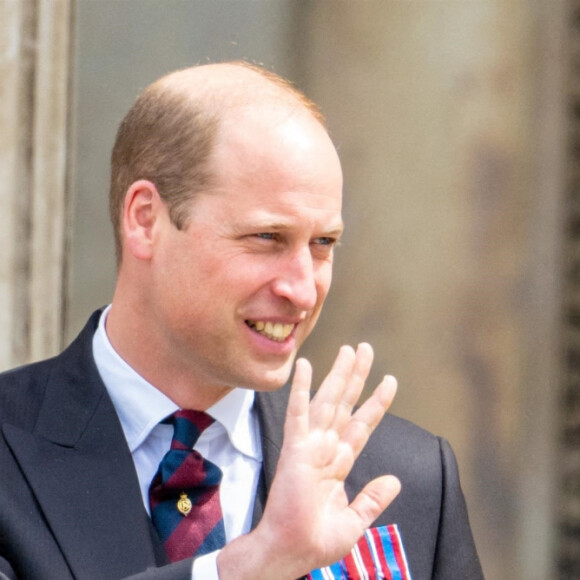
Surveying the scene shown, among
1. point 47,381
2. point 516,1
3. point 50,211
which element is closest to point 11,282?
point 50,211

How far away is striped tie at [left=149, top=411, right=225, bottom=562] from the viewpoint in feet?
8.71

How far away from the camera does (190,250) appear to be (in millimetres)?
2695

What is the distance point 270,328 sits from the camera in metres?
2.68

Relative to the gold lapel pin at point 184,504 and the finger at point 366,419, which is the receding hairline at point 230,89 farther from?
the gold lapel pin at point 184,504

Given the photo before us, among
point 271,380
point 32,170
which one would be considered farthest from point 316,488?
point 32,170

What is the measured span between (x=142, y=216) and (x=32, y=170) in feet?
4.12

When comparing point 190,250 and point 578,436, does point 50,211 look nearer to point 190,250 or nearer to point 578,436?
point 190,250

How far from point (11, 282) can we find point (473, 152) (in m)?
1.93

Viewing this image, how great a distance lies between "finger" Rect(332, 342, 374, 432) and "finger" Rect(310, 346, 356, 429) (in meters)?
0.01

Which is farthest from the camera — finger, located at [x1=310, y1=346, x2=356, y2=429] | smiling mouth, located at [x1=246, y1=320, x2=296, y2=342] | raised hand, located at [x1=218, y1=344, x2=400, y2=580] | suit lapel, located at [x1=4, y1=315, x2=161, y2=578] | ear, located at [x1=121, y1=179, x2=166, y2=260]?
ear, located at [x1=121, y1=179, x2=166, y2=260]

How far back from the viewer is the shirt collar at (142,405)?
2768 millimetres

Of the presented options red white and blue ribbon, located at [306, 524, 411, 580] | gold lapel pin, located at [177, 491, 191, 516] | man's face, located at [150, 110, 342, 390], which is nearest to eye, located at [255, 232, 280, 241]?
man's face, located at [150, 110, 342, 390]

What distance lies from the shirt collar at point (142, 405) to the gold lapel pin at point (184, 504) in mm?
159

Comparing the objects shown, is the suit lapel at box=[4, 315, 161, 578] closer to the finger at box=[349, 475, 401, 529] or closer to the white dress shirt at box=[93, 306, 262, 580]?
the white dress shirt at box=[93, 306, 262, 580]
